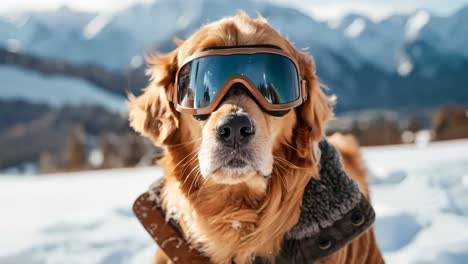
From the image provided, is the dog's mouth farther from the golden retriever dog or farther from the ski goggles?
the ski goggles

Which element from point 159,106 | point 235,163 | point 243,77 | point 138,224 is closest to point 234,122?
point 235,163

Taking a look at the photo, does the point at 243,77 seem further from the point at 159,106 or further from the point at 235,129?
the point at 159,106

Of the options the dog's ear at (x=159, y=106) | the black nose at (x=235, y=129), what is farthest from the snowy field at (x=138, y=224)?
the black nose at (x=235, y=129)

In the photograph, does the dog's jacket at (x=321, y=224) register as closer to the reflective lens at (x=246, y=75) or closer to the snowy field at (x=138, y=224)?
the reflective lens at (x=246, y=75)

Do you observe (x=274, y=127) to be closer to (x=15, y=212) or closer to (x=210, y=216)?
(x=210, y=216)

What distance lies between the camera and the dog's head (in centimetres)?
207

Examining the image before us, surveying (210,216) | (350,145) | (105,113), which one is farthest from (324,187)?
(105,113)

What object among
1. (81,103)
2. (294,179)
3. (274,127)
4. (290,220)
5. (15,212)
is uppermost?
(81,103)

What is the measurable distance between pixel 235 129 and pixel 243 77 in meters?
0.32

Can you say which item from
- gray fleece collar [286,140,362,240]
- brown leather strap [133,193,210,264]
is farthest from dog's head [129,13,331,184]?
brown leather strap [133,193,210,264]

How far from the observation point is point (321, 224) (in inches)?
90.9

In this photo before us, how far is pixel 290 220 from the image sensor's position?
7.62ft

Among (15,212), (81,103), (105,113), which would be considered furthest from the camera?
(81,103)

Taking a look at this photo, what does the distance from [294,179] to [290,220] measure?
20 centimetres
